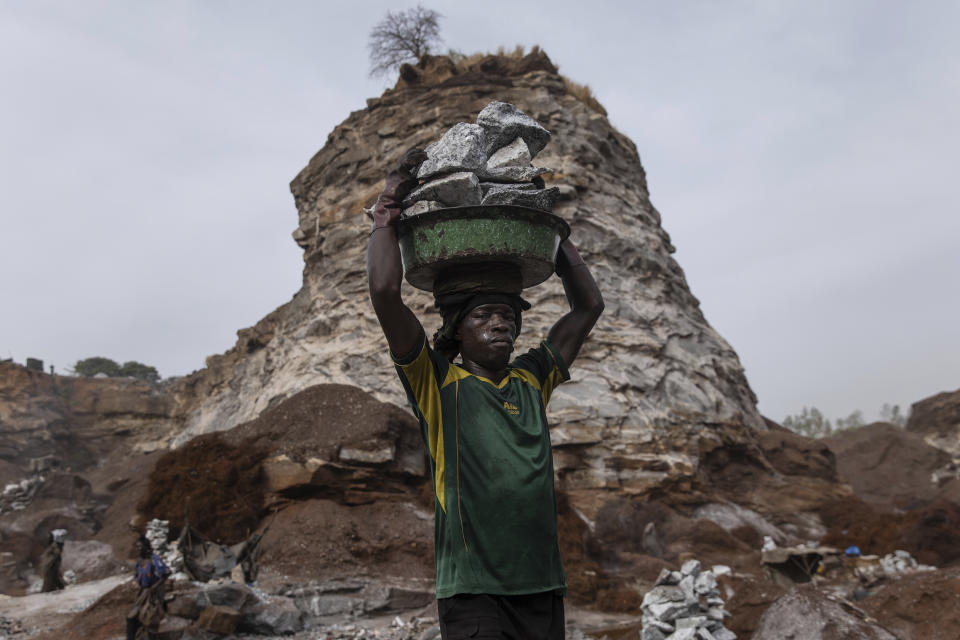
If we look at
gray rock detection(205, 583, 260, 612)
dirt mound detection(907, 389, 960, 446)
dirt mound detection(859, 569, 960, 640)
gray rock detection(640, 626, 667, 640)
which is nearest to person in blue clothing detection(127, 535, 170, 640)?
gray rock detection(205, 583, 260, 612)

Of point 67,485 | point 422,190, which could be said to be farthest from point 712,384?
point 67,485

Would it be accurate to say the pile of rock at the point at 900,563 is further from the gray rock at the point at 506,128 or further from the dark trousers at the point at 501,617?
the dark trousers at the point at 501,617

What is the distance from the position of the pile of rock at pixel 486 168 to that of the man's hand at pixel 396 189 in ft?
0.29

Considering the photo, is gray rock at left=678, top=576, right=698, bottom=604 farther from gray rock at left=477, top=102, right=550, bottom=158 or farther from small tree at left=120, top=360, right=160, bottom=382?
small tree at left=120, top=360, right=160, bottom=382

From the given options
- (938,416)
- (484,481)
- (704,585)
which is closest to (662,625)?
(704,585)

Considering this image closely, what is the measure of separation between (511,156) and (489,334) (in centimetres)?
93

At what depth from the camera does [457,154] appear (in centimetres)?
288

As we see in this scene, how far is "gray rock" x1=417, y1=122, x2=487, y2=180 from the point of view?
2.80 meters

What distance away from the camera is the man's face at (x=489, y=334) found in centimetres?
257

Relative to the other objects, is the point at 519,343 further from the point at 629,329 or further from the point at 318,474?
the point at 318,474

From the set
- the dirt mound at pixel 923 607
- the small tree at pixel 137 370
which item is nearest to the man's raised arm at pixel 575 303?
the dirt mound at pixel 923 607

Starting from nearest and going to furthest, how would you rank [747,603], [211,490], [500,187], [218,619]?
[500,187]
[747,603]
[218,619]
[211,490]

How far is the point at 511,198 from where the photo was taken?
111 inches

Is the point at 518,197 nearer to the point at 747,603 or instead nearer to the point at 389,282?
the point at 389,282
